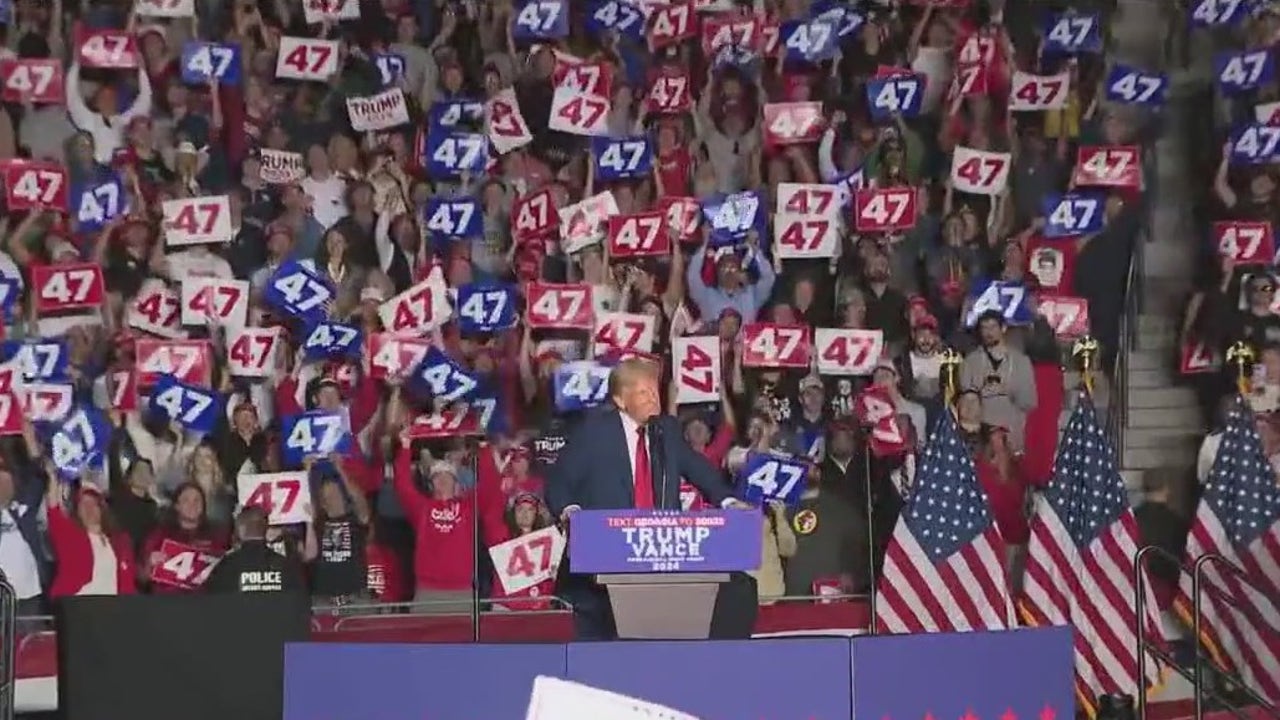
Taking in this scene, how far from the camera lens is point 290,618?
7016 millimetres

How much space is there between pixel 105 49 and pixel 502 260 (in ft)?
9.03

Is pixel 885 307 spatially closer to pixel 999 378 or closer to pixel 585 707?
pixel 999 378

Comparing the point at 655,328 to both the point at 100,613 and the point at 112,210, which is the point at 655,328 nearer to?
the point at 112,210

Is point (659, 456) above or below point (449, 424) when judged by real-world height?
above

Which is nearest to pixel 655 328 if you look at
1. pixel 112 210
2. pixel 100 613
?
pixel 112 210

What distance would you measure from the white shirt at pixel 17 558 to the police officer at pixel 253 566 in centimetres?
104

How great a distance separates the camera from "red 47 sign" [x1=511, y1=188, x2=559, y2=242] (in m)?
12.6

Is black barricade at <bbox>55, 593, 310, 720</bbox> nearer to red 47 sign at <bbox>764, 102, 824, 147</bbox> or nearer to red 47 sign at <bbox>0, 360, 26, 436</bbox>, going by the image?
red 47 sign at <bbox>0, 360, 26, 436</bbox>

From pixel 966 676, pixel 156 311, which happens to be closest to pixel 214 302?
pixel 156 311

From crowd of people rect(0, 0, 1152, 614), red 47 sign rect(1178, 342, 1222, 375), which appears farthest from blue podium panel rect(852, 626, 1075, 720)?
red 47 sign rect(1178, 342, 1222, 375)

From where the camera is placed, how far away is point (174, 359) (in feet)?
38.5

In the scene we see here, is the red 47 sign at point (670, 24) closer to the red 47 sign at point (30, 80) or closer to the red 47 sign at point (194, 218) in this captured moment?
the red 47 sign at point (194, 218)

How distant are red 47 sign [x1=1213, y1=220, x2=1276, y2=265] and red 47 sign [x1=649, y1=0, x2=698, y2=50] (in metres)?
3.69

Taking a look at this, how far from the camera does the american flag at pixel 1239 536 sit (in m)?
10.3
